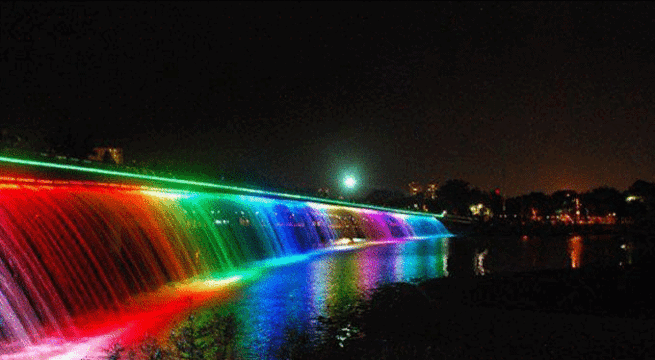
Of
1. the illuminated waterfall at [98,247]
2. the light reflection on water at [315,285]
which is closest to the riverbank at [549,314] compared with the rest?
the light reflection on water at [315,285]

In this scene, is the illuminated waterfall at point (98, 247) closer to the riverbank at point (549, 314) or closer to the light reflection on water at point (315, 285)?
the light reflection on water at point (315, 285)

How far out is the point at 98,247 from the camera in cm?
2411

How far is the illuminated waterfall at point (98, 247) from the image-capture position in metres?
17.9

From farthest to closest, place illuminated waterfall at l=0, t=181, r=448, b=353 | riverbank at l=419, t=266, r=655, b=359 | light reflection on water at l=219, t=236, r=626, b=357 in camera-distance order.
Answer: illuminated waterfall at l=0, t=181, r=448, b=353 < light reflection on water at l=219, t=236, r=626, b=357 < riverbank at l=419, t=266, r=655, b=359

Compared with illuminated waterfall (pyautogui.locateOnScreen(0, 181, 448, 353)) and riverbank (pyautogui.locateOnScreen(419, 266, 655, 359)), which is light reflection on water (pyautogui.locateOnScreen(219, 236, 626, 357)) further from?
illuminated waterfall (pyautogui.locateOnScreen(0, 181, 448, 353))

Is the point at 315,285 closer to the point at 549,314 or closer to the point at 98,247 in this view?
the point at 98,247

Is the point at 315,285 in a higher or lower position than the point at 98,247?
lower

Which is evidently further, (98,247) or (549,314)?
(98,247)

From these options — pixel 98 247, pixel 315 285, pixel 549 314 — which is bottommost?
pixel 549 314

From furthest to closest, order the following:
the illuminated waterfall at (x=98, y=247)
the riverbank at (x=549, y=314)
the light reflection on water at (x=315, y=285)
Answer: the illuminated waterfall at (x=98, y=247), the light reflection on water at (x=315, y=285), the riverbank at (x=549, y=314)

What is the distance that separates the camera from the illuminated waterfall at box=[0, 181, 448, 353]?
17.9m

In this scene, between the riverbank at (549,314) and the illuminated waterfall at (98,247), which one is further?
the illuminated waterfall at (98,247)

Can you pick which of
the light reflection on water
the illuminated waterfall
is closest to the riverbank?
the light reflection on water

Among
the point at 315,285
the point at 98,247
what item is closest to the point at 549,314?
the point at 315,285
